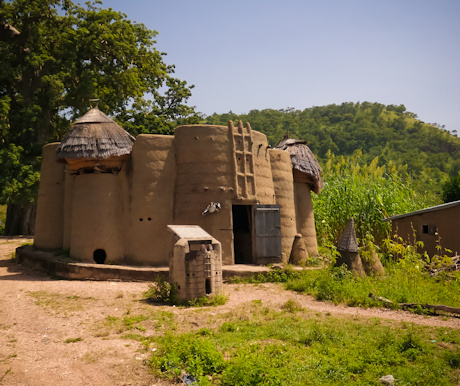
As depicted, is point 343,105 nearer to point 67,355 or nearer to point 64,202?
point 64,202

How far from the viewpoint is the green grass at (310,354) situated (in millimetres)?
5715

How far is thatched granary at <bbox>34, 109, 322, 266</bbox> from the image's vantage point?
40.4ft

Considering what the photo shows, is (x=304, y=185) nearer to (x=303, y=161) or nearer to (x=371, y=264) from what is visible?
(x=303, y=161)

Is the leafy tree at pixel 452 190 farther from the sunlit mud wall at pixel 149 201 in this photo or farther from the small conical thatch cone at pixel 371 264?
the sunlit mud wall at pixel 149 201

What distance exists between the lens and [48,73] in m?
20.0

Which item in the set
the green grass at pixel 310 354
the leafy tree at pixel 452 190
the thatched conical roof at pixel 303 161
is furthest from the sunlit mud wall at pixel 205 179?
the leafy tree at pixel 452 190

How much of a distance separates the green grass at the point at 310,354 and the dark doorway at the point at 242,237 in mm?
6747

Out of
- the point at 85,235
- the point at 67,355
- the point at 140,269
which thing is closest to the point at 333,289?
the point at 140,269

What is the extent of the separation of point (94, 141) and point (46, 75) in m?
8.60

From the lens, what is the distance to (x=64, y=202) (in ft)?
45.5

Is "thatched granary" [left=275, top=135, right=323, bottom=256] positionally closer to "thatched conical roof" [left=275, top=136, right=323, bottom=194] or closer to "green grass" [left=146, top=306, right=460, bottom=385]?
"thatched conical roof" [left=275, top=136, right=323, bottom=194]

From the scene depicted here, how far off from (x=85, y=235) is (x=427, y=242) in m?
9.63

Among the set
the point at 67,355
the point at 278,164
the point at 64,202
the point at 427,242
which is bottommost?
the point at 67,355

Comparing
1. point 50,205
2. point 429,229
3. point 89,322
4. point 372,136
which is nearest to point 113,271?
point 89,322
